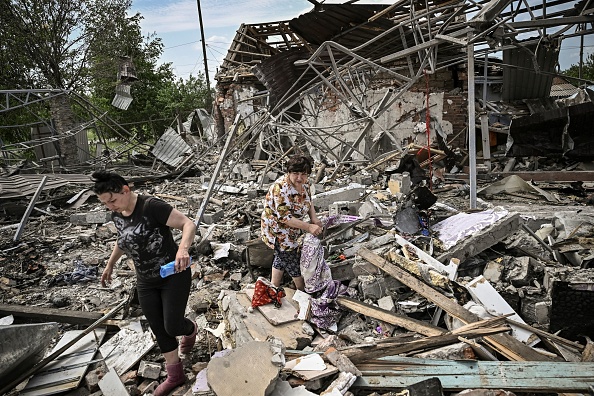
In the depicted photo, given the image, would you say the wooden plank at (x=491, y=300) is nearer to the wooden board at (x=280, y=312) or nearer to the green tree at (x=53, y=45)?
the wooden board at (x=280, y=312)

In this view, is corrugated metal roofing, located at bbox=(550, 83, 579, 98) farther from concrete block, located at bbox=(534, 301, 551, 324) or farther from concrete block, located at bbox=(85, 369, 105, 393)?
concrete block, located at bbox=(85, 369, 105, 393)

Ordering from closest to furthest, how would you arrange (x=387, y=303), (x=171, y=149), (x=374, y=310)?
(x=374, y=310), (x=387, y=303), (x=171, y=149)

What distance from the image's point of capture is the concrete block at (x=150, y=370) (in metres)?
3.13

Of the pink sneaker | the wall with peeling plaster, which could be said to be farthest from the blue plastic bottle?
the wall with peeling plaster

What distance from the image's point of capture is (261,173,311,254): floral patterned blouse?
12.3ft

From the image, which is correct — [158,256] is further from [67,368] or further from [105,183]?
[67,368]

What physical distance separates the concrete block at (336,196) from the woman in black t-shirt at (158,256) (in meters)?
4.30

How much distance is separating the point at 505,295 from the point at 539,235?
179cm

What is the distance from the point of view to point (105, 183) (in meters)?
2.50

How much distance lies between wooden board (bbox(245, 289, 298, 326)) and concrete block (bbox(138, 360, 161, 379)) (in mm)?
1030

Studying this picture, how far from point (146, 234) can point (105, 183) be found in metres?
0.47

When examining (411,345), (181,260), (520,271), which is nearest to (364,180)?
(520,271)

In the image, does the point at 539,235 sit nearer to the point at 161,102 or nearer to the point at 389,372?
the point at 389,372

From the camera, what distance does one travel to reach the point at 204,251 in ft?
19.1
